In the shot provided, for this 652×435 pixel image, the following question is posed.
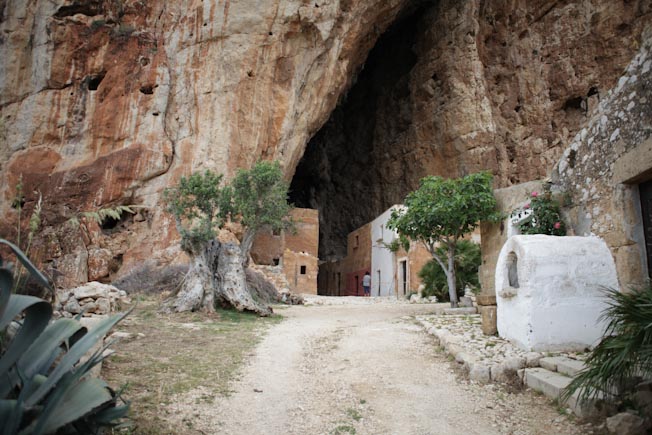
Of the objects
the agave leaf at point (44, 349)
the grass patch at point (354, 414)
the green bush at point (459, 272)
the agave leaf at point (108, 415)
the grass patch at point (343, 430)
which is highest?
the green bush at point (459, 272)

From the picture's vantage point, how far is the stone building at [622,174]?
5.35m

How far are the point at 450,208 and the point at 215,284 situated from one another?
6.19 metres

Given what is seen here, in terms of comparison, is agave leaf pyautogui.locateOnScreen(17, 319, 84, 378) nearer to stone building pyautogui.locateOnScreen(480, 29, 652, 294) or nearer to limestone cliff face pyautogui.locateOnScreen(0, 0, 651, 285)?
stone building pyautogui.locateOnScreen(480, 29, 652, 294)

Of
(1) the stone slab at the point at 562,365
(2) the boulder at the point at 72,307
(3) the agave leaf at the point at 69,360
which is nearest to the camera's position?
(3) the agave leaf at the point at 69,360

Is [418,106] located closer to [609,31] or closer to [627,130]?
[609,31]

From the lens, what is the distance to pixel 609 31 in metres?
24.8

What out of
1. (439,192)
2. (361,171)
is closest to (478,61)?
(361,171)

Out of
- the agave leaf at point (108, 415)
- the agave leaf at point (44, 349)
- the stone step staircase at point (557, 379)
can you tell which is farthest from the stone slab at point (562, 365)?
the agave leaf at point (44, 349)

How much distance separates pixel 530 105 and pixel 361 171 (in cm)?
1265

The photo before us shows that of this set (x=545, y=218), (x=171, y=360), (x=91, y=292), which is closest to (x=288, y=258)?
(x=91, y=292)

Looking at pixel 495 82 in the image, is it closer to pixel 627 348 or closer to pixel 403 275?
Answer: pixel 403 275

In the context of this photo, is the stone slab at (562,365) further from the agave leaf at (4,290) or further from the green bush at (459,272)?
the green bush at (459,272)

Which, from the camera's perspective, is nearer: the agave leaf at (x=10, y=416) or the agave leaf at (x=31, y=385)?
the agave leaf at (x=10, y=416)

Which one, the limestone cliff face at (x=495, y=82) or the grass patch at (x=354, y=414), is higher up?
the limestone cliff face at (x=495, y=82)
